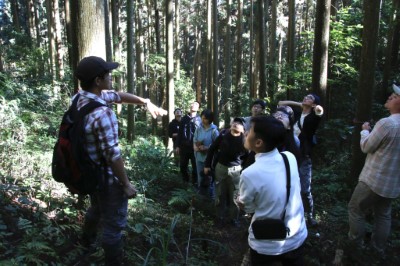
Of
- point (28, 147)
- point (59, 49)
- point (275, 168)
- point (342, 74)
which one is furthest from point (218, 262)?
point (59, 49)

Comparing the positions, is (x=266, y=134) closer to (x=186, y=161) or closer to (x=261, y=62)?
(x=186, y=161)

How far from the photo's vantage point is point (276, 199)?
270 cm

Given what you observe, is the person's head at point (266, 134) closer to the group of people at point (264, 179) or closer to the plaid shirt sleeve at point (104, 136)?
the group of people at point (264, 179)

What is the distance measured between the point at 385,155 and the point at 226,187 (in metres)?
2.88

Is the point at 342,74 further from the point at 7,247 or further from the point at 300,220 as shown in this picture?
the point at 7,247

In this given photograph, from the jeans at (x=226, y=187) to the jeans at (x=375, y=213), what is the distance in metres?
2.07

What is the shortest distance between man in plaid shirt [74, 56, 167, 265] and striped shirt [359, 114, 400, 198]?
307cm

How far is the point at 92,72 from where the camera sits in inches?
124

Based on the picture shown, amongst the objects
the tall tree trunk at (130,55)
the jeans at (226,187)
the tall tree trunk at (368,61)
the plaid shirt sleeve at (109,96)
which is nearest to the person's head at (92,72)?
the plaid shirt sleeve at (109,96)

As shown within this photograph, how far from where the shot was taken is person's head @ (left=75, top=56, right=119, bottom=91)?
124 inches

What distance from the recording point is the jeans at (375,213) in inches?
181

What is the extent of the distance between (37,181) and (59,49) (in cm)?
1249

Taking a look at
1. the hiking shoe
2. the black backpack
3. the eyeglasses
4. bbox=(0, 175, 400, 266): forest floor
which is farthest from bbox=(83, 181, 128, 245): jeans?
the hiking shoe

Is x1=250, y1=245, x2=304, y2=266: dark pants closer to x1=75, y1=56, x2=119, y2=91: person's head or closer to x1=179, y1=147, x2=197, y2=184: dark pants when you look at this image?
x1=75, y1=56, x2=119, y2=91: person's head
